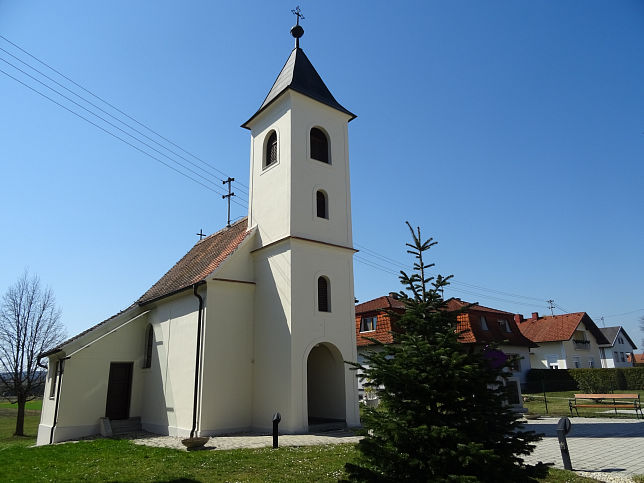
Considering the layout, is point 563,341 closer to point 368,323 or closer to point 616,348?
point 616,348

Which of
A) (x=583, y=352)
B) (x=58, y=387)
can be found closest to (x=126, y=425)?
(x=58, y=387)

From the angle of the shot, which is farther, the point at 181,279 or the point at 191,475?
the point at 181,279

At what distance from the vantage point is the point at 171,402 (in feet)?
53.8

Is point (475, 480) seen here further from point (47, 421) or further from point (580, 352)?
point (580, 352)

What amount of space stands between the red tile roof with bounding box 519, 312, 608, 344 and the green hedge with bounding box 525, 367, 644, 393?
19.4 ft

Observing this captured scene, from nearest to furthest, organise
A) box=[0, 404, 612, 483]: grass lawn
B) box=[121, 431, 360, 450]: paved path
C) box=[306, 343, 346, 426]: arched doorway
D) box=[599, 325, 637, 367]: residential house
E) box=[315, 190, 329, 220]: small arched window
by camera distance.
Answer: box=[0, 404, 612, 483]: grass lawn
box=[121, 431, 360, 450]: paved path
box=[306, 343, 346, 426]: arched doorway
box=[315, 190, 329, 220]: small arched window
box=[599, 325, 637, 367]: residential house

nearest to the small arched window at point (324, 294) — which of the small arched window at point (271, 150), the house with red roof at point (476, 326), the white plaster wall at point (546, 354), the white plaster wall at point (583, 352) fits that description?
the small arched window at point (271, 150)

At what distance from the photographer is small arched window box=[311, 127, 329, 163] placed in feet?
58.2

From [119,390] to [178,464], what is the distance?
33.8ft

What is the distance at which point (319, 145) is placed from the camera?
17938mm

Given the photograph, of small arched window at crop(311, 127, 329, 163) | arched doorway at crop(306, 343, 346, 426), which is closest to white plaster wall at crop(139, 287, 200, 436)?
arched doorway at crop(306, 343, 346, 426)

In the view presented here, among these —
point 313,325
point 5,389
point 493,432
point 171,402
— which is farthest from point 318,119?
point 5,389

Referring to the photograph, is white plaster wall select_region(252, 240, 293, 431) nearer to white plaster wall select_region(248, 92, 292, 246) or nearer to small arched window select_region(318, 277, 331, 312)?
white plaster wall select_region(248, 92, 292, 246)

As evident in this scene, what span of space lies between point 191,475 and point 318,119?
44.1ft
